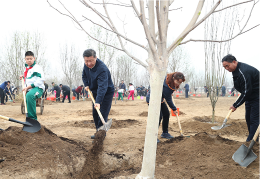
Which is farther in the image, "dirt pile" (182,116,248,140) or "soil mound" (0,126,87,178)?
"dirt pile" (182,116,248,140)

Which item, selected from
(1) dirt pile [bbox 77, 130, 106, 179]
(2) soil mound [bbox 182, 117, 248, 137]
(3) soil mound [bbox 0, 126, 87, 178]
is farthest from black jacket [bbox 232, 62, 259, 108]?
(3) soil mound [bbox 0, 126, 87, 178]

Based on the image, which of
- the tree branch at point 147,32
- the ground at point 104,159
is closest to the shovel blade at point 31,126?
the ground at point 104,159

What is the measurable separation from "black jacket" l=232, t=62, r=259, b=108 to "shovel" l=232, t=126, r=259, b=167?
72 centimetres

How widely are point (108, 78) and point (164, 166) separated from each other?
6.47ft

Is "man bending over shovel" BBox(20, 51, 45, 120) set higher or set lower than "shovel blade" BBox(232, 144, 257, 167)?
higher

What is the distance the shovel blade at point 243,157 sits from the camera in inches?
96.2

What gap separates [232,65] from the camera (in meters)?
3.02

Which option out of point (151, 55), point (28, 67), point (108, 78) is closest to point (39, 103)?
point (28, 67)

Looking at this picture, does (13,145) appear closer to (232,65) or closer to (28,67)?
(28,67)

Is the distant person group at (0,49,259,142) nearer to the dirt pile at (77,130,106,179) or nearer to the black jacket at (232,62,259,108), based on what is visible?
the black jacket at (232,62,259,108)

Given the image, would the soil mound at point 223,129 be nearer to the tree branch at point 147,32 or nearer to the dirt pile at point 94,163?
the dirt pile at point 94,163

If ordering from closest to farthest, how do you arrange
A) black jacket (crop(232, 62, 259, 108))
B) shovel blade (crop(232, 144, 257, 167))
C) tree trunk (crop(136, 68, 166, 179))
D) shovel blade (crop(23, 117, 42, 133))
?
1. tree trunk (crop(136, 68, 166, 179))
2. shovel blade (crop(232, 144, 257, 167))
3. black jacket (crop(232, 62, 259, 108))
4. shovel blade (crop(23, 117, 42, 133))

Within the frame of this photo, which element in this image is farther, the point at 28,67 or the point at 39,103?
the point at 39,103

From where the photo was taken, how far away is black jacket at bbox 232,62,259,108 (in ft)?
9.46
